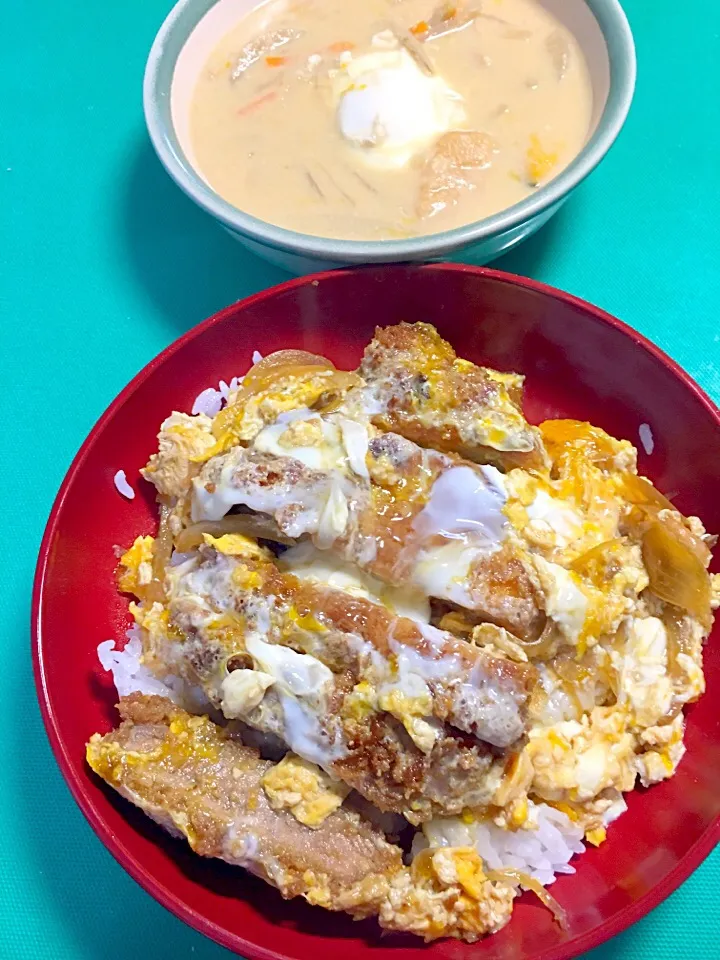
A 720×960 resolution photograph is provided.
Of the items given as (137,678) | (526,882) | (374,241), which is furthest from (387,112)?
(526,882)

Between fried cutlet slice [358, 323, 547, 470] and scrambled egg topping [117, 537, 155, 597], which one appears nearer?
fried cutlet slice [358, 323, 547, 470]

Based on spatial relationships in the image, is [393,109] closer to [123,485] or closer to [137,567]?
[123,485]

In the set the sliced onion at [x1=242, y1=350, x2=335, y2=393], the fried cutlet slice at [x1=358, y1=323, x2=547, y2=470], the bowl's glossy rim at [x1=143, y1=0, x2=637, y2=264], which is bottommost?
the fried cutlet slice at [x1=358, y1=323, x2=547, y2=470]

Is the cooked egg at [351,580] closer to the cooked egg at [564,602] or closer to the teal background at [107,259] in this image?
the cooked egg at [564,602]

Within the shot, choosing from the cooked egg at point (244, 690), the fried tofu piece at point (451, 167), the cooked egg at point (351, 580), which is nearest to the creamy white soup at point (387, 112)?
the fried tofu piece at point (451, 167)

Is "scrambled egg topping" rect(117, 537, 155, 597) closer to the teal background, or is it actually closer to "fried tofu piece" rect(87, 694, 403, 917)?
"fried tofu piece" rect(87, 694, 403, 917)

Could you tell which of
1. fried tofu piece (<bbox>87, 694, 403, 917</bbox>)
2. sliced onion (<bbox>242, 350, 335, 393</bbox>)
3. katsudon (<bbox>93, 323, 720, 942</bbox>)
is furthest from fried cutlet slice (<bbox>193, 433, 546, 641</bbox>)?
fried tofu piece (<bbox>87, 694, 403, 917</bbox>)

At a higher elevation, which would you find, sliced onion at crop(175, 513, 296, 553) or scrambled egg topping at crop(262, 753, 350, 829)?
sliced onion at crop(175, 513, 296, 553)

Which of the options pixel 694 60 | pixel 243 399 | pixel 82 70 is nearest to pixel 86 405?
pixel 243 399
